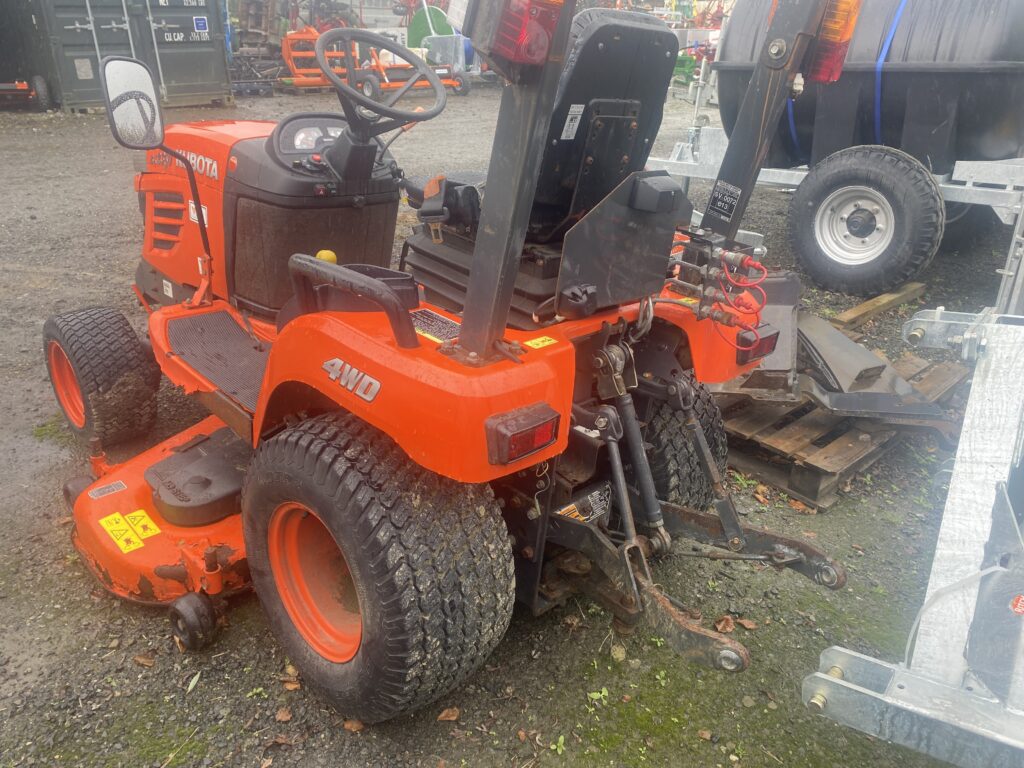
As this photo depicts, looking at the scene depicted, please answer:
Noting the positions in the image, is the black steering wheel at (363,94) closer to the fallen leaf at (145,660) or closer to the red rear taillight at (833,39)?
the red rear taillight at (833,39)

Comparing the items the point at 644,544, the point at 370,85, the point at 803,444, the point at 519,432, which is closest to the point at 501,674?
the point at 644,544

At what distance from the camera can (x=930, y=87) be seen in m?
5.60

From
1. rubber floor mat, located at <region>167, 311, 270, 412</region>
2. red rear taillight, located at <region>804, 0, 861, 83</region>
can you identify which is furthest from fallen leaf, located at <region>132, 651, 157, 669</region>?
red rear taillight, located at <region>804, 0, 861, 83</region>

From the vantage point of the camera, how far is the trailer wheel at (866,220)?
17.3ft

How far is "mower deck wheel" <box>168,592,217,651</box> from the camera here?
7.89 feet

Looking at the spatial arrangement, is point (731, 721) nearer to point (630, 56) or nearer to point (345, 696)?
point (345, 696)

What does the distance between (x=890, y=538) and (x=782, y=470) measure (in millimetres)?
552

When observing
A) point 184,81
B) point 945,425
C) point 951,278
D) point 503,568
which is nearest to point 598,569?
point 503,568

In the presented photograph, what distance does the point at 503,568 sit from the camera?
6.55 ft

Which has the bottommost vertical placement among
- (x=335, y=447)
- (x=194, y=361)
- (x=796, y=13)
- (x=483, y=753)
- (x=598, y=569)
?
(x=483, y=753)

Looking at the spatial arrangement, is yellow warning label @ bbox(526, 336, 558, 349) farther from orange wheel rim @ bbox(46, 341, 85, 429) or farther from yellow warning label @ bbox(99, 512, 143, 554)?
orange wheel rim @ bbox(46, 341, 85, 429)

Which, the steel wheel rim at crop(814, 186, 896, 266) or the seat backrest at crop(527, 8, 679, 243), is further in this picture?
the steel wheel rim at crop(814, 186, 896, 266)

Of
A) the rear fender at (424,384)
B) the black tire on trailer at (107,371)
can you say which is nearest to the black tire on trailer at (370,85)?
the rear fender at (424,384)

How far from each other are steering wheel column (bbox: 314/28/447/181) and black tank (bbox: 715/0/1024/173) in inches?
131
